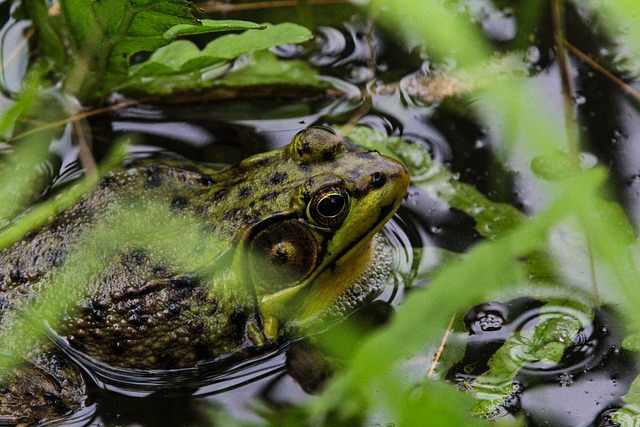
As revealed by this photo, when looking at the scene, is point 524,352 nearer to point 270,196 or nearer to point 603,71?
point 270,196

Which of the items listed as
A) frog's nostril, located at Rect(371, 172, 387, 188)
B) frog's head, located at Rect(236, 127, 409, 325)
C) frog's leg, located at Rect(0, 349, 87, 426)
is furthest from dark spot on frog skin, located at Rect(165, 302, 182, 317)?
frog's nostril, located at Rect(371, 172, 387, 188)

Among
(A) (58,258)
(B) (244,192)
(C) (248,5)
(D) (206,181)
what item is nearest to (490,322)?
(B) (244,192)

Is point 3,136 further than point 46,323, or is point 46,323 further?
point 3,136

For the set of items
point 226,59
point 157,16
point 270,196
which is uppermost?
point 157,16

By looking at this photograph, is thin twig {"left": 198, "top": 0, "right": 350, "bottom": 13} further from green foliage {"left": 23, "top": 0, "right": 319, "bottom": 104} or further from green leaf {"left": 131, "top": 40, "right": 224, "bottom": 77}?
green leaf {"left": 131, "top": 40, "right": 224, "bottom": 77}

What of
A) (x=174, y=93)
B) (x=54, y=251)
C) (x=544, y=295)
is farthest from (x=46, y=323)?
(x=544, y=295)

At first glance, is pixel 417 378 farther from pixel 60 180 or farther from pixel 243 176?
pixel 60 180
